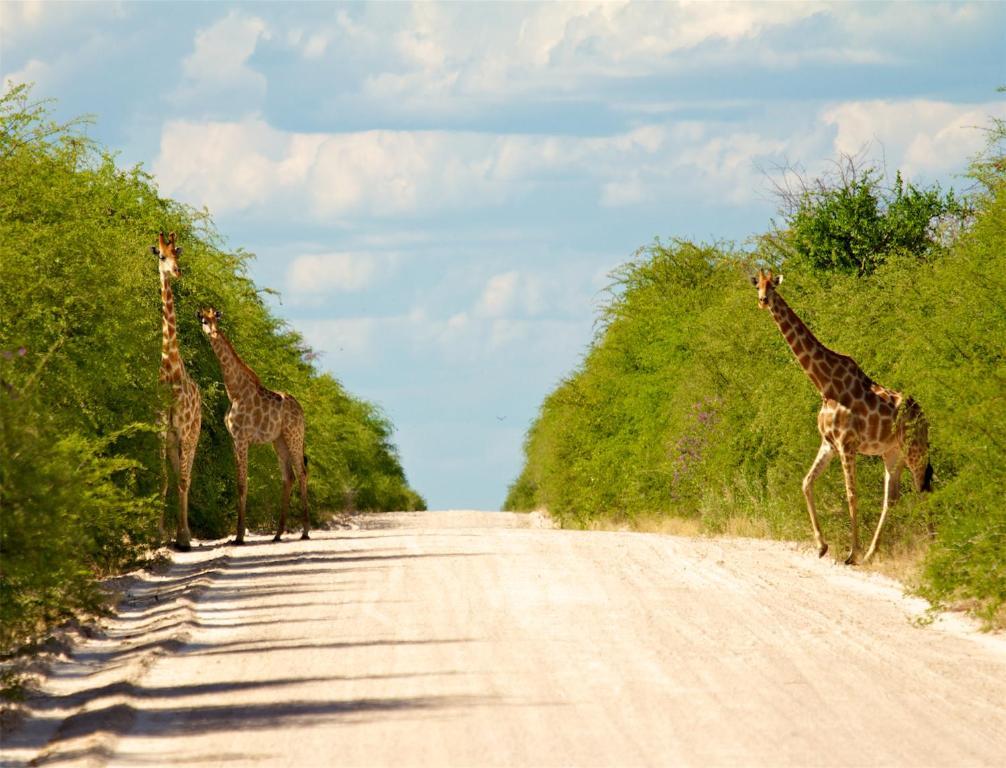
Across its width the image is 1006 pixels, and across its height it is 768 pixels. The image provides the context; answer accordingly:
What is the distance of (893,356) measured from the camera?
81.0 feet

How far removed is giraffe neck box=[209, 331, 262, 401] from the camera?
25.5m

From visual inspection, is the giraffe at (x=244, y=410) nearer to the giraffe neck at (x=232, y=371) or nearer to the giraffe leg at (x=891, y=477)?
the giraffe neck at (x=232, y=371)

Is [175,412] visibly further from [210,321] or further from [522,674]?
[522,674]

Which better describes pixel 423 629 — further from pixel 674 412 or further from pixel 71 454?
pixel 674 412

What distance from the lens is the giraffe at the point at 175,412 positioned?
24.7 meters

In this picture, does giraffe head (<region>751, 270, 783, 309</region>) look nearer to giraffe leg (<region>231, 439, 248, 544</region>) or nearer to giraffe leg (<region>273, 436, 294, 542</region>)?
giraffe leg (<region>231, 439, 248, 544</region>)

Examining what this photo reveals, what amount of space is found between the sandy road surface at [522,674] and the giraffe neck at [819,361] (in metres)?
3.19

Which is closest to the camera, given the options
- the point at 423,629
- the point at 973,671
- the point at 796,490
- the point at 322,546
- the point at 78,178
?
the point at 973,671

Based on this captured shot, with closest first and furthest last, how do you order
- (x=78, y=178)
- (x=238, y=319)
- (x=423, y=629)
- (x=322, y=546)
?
(x=423, y=629), (x=322, y=546), (x=78, y=178), (x=238, y=319)

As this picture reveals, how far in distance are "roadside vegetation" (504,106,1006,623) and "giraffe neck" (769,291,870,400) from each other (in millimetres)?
809

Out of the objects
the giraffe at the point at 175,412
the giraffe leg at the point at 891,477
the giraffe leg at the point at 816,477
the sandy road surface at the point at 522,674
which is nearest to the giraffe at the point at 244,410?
the giraffe at the point at 175,412

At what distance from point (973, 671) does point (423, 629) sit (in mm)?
4669

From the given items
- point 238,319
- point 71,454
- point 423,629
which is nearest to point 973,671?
point 423,629

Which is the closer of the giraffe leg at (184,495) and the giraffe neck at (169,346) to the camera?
the giraffe leg at (184,495)
